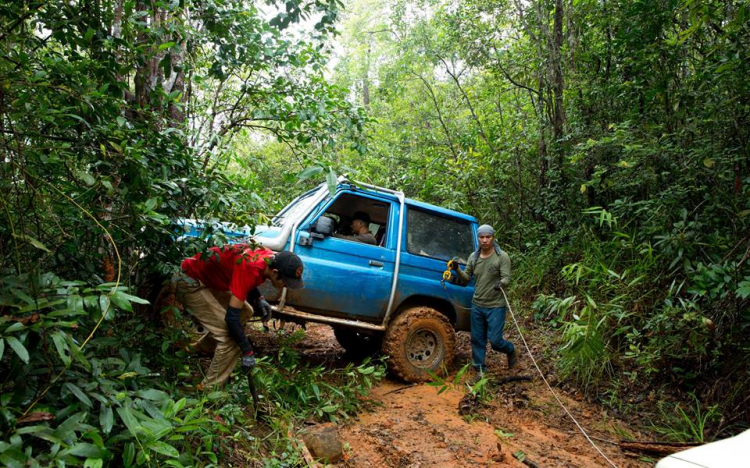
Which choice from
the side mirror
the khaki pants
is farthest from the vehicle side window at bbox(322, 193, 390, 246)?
the khaki pants

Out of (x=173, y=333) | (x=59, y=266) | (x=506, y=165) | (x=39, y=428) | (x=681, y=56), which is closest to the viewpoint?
(x=39, y=428)

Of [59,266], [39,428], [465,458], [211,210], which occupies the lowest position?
[465,458]

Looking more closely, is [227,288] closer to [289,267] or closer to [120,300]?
[289,267]

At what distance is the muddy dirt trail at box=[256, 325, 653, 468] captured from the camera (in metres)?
3.54

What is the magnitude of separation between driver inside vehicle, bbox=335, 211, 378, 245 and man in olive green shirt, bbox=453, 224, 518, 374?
1.04 m

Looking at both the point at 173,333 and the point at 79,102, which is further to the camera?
the point at 173,333

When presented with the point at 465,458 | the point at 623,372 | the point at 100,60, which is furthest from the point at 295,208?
the point at 623,372

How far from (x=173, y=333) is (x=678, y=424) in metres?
4.35

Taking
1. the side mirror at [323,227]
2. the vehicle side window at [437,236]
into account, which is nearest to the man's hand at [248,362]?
the side mirror at [323,227]

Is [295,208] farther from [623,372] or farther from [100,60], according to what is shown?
[623,372]

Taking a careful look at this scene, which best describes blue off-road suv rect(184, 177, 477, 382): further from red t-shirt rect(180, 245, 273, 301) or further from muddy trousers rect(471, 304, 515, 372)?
red t-shirt rect(180, 245, 273, 301)

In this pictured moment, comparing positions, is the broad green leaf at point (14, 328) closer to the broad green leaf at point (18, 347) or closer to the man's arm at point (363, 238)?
the broad green leaf at point (18, 347)

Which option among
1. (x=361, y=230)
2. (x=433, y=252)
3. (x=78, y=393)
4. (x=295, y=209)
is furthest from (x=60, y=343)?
(x=433, y=252)

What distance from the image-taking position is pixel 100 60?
284cm
